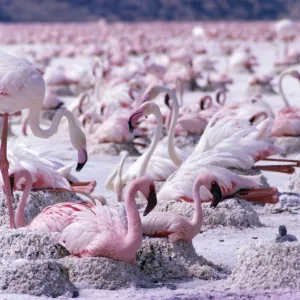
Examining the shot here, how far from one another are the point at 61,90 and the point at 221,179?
8995 millimetres

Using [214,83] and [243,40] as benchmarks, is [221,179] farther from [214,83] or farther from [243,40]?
[243,40]

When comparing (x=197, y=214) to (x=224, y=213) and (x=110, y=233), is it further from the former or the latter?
(x=224, y=213)

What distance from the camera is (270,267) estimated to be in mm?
3943

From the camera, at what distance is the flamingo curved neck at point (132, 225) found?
4055mm

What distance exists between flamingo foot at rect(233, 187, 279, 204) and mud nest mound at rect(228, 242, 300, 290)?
1144mm

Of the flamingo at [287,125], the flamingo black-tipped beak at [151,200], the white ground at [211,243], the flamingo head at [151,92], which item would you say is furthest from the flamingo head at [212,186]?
the flamingo at [287,125]

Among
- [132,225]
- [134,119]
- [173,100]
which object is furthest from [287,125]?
[132,225]

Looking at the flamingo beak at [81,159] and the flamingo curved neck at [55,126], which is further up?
the flamingo curved neck at [55,126]

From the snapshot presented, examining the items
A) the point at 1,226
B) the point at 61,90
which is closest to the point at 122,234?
the point at 1,226

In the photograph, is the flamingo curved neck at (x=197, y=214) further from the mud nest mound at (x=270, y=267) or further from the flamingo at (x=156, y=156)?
the flamingo at (x=156, y=156)

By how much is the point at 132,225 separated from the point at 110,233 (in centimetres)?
10

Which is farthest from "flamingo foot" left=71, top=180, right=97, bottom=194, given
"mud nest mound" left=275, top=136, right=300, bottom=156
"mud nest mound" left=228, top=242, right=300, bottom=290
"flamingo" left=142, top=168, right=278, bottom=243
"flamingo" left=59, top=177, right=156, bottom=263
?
"mud nest mound" left=275, top=136, right=300, bottom=156

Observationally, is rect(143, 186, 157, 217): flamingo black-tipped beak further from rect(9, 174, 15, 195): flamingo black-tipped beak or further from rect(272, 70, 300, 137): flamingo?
rect(272, 70, 300, 137): flamingo

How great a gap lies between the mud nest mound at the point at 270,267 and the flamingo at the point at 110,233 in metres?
0.44
